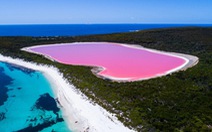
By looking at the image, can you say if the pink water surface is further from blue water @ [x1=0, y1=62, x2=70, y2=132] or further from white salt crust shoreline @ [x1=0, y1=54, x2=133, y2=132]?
blue water @ [x1=0, y1=62, x2=70, y2=132]

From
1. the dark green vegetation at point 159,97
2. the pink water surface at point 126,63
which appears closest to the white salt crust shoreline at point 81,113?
the dark green vegetation at point 159,97

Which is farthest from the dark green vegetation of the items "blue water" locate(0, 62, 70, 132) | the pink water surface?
"blue water" locate(0, 62, 70, 132)

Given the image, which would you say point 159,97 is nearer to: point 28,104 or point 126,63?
point 28,104

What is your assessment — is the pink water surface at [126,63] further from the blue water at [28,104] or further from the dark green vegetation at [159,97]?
the blue water at [28,104]

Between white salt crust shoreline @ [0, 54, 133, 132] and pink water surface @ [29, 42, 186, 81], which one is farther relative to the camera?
pink water surface @ [29, 42, 186, 81]

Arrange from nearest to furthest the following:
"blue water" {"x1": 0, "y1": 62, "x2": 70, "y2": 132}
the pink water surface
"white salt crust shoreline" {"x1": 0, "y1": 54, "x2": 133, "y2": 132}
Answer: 1. "white salt crust shoreline" {"x1": 0, "y1": 54, "x2": 133, "y2": 132}
2. "blue water" {"x1": 0, "y1": 62, "x2": 70, "y2": 132}
3. the pink water surface

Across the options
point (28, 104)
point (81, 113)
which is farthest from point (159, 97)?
point (28, 104)

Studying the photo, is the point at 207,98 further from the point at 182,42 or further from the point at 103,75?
the point at 182,42
